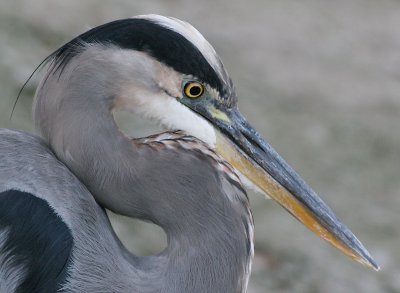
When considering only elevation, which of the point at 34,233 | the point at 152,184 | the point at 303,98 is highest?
the point at 303,98

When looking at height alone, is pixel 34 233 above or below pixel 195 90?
below

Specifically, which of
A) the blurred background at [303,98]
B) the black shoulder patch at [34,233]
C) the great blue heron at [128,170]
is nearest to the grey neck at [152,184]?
the great blue heron at [128,170]

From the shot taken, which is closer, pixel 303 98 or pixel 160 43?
pixel 160 43

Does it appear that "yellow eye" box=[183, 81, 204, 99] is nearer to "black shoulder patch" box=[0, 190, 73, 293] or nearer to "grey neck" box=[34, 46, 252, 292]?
"grey neck" box=[34, 46, 252, 292]

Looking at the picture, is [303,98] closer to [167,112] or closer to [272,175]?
[272,175]

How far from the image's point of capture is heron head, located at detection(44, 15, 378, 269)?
2.49 meters

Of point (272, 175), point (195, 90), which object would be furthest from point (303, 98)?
point (195, 90)

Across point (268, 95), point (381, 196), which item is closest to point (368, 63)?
point (268, 95)

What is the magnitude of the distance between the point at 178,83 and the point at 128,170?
0.27 metres

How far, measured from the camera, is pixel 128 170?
2.57 metres

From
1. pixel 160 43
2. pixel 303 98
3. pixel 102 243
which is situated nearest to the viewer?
pixel 160 43

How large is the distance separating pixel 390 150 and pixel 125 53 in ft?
11.2

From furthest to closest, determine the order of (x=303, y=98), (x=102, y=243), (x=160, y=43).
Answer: (x=303, y=98) → (x=102, y=243) → (x=160, y=43)

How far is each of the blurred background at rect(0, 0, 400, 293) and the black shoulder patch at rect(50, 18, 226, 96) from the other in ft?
6.71
